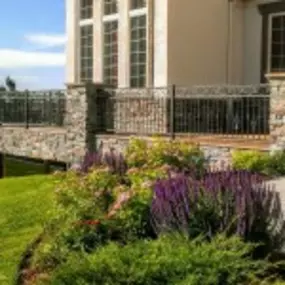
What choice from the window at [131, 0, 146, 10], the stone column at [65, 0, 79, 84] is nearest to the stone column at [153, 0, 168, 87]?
the window at [131, 0, 146, 10]

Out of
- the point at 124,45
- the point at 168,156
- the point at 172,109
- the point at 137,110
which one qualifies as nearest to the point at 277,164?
the point at 168,156

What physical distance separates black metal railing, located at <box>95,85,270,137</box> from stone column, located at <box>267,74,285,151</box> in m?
3.28

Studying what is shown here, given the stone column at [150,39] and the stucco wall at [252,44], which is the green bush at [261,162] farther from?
the stucco wall at [252,44]

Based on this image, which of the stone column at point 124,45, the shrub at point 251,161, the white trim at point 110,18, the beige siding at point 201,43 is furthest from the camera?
the white trim at point 110,18

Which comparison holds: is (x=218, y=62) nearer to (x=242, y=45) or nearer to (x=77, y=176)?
(x=242, y=45)

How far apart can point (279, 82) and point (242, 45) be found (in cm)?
650

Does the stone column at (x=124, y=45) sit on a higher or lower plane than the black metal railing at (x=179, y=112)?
higher

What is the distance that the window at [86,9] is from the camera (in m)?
20.0

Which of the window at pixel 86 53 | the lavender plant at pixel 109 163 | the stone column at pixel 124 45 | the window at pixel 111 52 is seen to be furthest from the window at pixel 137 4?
the lavender plant at pixel 109 163

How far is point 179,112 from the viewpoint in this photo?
16.3 meters

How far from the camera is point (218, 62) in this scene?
711 inches

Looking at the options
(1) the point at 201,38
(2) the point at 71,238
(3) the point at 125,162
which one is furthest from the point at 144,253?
(1) the point at 201,38

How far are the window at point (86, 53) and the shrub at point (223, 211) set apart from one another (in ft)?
45.9

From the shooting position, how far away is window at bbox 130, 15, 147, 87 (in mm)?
18016
